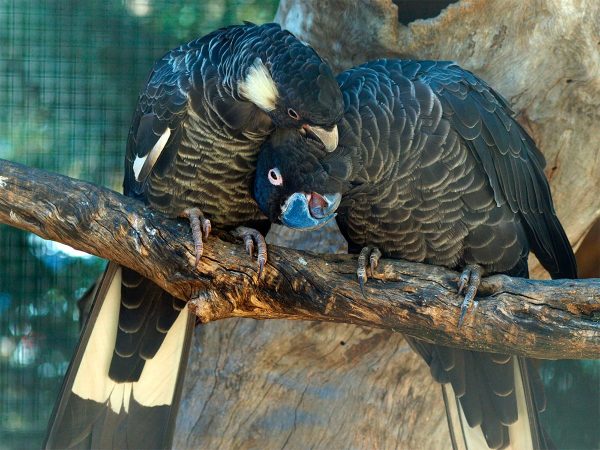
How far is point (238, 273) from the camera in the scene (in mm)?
1955

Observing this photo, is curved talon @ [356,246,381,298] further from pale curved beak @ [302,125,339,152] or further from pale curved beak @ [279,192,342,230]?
pale curved beak @ [302,125,339,152]

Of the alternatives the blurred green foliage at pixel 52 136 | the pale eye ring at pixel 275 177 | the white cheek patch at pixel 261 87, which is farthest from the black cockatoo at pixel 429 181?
the blurred green foliage at pixel 52 136

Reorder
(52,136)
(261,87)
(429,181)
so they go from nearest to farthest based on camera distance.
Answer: (261,87) < (429,181) < (52,136)

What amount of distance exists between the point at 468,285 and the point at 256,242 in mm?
572

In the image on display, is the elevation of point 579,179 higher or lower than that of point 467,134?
lower

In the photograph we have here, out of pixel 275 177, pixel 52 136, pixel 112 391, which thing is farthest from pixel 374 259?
pixel 52 136

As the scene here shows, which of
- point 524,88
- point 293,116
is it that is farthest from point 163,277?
point 524,88

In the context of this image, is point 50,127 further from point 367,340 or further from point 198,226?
point 367,340

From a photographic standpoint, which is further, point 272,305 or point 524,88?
point 524,88

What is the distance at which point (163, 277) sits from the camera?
1.99 m

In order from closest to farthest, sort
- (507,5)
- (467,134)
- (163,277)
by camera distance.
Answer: (163,277), (467,134), (507,5)

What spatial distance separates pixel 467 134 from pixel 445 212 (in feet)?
0.75

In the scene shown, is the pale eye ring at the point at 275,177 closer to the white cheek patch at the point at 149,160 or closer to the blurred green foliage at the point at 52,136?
the white cheek patch at the point at 149,160

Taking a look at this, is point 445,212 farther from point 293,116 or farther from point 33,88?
point 33,88
